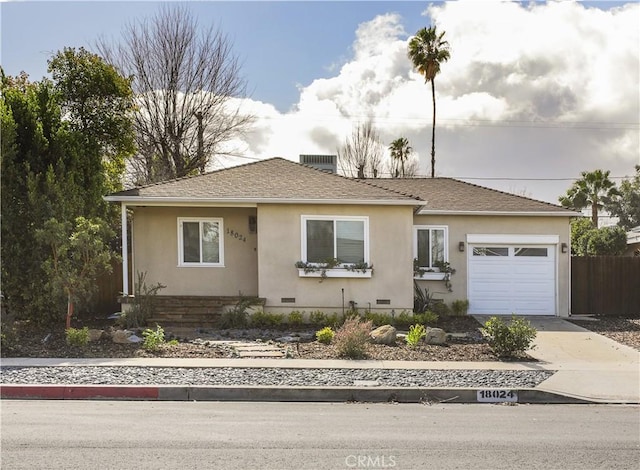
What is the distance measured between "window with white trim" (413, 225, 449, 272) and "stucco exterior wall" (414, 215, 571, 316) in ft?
0.50

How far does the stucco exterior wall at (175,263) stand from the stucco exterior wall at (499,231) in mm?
5468

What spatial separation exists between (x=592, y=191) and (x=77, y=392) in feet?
114

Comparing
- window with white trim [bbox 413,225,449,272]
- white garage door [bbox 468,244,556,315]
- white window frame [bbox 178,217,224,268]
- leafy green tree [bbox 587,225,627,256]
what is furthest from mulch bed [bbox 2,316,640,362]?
leafy green tree [bbox 587,225,627,256]

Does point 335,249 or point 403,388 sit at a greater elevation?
point 335,249

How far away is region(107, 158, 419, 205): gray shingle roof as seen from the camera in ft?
44.1

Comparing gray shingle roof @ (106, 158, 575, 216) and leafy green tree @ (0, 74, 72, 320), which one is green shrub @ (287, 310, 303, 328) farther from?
leafy green tree @ (0, 74, 72, 320)

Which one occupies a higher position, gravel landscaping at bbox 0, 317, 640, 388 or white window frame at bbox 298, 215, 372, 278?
white window frame at bbox 298, 215, 372, 278

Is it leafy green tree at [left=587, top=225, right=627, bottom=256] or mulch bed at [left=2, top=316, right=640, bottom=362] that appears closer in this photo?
mulch bed at [left=2, top=316, right=640, bottom=362]

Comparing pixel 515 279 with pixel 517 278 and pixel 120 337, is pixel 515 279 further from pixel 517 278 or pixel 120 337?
pixel 120 337

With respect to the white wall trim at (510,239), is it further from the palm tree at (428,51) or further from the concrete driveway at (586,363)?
the palm tree at (428,51)

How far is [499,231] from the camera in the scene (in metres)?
16.0

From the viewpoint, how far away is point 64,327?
12.0 meters

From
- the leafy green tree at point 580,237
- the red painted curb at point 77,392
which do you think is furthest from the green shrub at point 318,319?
the leafy green tree at point 580,237

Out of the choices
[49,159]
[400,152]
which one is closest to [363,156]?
[400,152]
